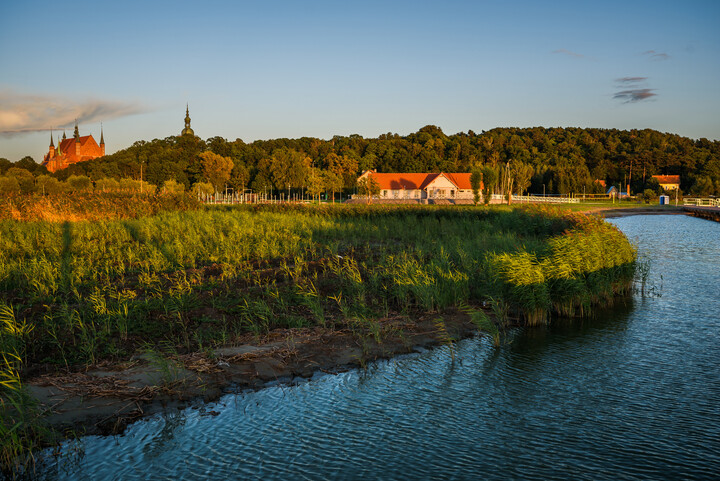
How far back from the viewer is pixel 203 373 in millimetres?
8305

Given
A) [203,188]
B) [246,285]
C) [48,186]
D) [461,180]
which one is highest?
[461,180]

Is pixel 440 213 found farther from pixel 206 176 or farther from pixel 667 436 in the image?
pixel 206 176

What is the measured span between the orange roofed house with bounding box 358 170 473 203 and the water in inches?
3741

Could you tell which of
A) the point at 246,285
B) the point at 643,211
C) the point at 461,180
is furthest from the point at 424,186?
the point at 246,285

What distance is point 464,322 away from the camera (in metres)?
12.1

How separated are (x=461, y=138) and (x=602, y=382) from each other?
491 feet

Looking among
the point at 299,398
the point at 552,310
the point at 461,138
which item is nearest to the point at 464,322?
the point at 552,310

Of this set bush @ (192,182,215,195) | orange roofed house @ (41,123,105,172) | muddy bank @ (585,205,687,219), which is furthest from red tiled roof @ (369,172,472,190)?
orange roofed house @ (41,123,105,172)

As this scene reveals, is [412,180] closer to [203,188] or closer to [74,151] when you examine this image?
[203,188]

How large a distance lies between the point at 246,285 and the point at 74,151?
172m

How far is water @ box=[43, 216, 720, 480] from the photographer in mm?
6062

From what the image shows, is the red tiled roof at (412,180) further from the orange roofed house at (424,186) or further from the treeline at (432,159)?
the treeline at (432,159)

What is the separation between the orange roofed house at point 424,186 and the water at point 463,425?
3741 inches

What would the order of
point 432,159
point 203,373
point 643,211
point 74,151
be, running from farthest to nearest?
point 74,151 < point 432,159 < point 643,211 < point 203,373
